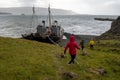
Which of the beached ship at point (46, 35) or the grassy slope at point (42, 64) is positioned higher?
the grassy slope at point (42, 64)

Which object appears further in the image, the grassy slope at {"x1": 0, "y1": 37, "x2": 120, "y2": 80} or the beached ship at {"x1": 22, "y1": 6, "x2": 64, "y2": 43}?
the beached ship at {"x1": 22, "y1": 6, "x2": 64, "y2": 43}

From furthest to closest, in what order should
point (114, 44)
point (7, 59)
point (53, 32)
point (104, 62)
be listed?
point (53, 32) → point (114, 44) → point (104, 62) → point (7, 59)

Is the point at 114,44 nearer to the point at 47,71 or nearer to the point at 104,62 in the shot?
the point at 104,62

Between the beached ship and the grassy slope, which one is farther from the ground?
the grassy slope

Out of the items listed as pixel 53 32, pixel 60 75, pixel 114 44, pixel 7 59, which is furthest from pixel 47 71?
pixel 53 32

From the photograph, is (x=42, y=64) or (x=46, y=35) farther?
(x=46, y=35)

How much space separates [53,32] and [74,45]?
38.4 meters

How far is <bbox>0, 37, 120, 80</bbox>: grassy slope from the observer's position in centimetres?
1959

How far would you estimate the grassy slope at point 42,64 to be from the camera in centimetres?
→ 1959

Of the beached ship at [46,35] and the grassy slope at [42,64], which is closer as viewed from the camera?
the grassy slope at [42,64]

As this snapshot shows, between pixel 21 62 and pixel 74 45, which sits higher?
pixel 74 45

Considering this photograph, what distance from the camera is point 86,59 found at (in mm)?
25703

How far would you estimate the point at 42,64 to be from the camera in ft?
70.6

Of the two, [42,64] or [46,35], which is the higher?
[42,64]
